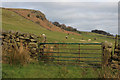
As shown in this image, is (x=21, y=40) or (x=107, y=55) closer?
(x=107, y=55)

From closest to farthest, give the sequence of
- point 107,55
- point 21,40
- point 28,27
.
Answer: point 107,55
point 21,40
point 28,27

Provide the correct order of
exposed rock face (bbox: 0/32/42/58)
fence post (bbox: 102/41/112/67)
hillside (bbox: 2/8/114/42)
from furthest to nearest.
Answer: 1. hillside (bbox: 2/8/114/42)
2. exposed rock face (bbox: 0/32/42/58)
3. fence post (bbox: 102/41/112/67)

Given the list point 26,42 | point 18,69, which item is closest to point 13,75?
point 18,69

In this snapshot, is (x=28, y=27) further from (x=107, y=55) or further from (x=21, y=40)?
(x=107, y=55)

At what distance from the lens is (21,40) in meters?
7.78

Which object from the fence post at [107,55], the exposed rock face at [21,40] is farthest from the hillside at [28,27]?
the fence post at [107,55]

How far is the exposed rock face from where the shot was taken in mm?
7841

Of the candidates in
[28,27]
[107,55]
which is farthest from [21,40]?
[28,27]

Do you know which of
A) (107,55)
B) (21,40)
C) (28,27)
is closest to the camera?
(107,55)

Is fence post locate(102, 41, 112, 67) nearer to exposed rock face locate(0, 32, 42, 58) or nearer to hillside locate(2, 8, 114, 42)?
exposed rock face locate(0, 32, 42, 58)

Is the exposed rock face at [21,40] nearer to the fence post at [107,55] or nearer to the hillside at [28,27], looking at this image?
the fence post at [107,55]

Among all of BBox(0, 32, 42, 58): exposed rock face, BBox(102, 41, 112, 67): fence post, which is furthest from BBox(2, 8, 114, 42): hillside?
BBox(102, 41, 112, 67): fence post

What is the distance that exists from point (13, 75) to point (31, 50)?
2.54 m

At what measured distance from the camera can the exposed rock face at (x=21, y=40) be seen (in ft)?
25.7
